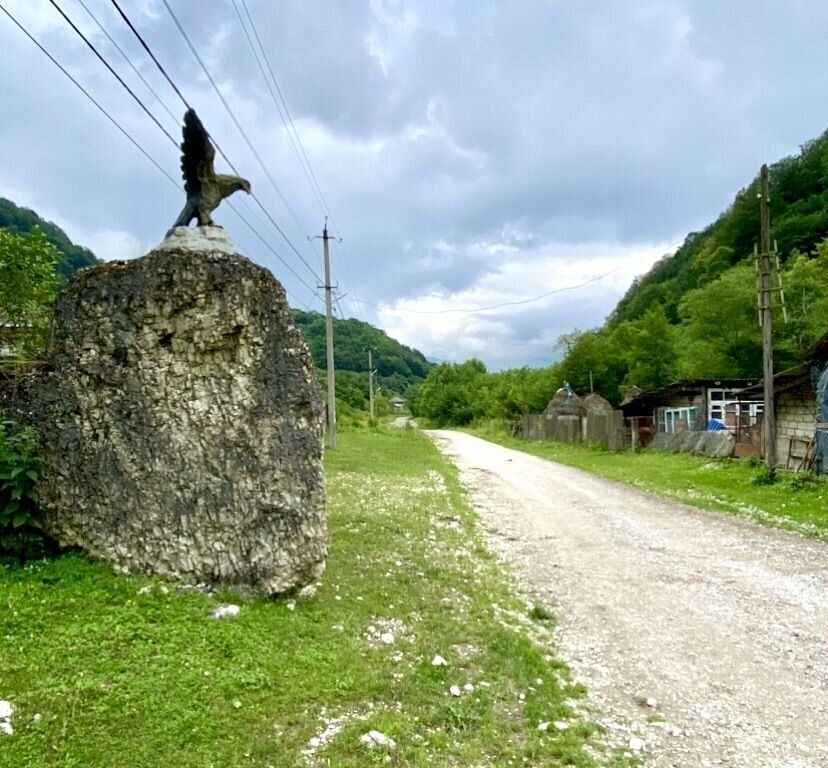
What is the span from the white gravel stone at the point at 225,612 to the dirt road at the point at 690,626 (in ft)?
10.6

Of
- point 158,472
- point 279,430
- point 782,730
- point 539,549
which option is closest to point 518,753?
point 782,730

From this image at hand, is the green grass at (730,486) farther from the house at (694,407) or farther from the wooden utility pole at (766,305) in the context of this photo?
the house at (694,407)

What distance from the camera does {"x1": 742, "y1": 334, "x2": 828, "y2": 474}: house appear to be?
16.6 meters

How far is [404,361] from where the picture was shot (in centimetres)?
11775

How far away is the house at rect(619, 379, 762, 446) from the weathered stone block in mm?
24290

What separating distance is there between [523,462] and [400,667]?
22.4 m

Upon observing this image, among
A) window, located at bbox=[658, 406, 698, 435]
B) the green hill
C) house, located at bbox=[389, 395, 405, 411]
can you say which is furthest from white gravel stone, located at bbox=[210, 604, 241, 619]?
house, located at bbox=[389, 395, 405, 411]

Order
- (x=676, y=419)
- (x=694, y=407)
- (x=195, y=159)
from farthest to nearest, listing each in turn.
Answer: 1. (x=676, y=419)
2. (x=694, y=407)
3. (x=195, y=159)

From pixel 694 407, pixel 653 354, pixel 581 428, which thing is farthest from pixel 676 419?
pixel 653 354

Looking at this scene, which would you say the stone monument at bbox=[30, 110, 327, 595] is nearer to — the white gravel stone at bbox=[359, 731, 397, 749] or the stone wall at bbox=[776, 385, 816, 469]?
the white gravel stone at bbox=[359, 731, 397, 749]

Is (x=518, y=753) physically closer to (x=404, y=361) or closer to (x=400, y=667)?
(x=400, y=667)

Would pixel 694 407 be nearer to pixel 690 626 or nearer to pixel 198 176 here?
pixel 690 626

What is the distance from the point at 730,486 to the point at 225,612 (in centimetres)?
1543

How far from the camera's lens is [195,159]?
24.3 feet
